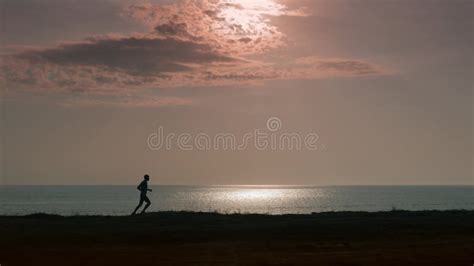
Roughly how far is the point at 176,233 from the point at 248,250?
4228 mm

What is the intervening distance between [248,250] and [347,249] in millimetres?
2798

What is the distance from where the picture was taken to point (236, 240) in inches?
842

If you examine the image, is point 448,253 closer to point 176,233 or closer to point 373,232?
point 373,232

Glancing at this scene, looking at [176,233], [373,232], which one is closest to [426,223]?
[373,232]

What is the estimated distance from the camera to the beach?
17688 millimetres

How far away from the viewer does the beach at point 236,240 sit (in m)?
17.7

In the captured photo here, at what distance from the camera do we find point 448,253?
18.8 meters

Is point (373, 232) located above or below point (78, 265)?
above

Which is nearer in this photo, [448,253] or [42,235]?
[448,253]

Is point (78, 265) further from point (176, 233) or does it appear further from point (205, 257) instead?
point (176, 233)

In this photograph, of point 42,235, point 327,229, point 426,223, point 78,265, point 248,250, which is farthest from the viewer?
point 426,223

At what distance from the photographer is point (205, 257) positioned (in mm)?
17859

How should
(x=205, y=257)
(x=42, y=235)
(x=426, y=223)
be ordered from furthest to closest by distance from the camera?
1. (x=426, y=223)
2. (x=42, y=235)
3. (x=205, y=257)

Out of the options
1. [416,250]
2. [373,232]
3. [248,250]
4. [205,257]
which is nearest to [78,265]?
[205,257]
